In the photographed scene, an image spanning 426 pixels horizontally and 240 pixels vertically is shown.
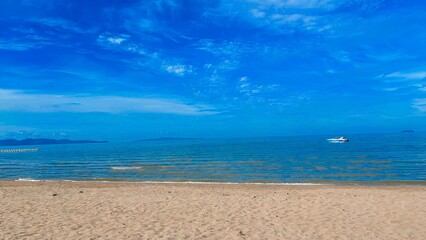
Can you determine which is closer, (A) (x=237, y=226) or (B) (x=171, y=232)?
(B) (x=171, y=232)

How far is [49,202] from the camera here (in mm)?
15133

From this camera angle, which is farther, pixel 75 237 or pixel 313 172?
pixel 313 172

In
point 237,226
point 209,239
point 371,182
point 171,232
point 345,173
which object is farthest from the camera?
point 345,173

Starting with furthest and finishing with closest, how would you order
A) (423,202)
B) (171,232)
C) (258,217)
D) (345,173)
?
(345,173) → (423,202) → (258,217) → (171,232)

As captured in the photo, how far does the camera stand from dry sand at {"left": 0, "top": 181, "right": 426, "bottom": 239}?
10.0 m

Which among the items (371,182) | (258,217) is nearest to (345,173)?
(371,182)

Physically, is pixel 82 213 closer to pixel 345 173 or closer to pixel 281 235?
pixel 281 235

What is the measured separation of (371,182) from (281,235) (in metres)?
18.7

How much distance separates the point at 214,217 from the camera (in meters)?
12.2

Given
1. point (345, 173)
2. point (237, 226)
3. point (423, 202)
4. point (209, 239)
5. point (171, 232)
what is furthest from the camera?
point (345, 173)

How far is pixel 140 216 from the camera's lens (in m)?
12.4

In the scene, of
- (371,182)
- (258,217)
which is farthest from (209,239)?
(371,182)

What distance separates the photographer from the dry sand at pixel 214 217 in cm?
1002

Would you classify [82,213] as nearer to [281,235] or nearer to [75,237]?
[75,237]
